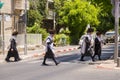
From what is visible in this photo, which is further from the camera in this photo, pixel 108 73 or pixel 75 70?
pixel 75 70

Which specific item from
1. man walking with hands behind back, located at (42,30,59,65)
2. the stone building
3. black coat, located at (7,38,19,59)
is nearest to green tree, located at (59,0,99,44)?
the stone building

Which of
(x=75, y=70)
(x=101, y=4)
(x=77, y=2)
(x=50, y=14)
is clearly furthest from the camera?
(x=50, y=14)

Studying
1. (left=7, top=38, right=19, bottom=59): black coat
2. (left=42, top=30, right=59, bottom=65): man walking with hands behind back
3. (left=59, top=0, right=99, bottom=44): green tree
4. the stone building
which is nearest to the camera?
(left=42, top=30, right=59, bottom=65): man walking with hands behind back

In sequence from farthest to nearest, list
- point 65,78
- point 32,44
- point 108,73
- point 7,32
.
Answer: point 32,44 → point 7,32 → point 108,73 → point 65,78

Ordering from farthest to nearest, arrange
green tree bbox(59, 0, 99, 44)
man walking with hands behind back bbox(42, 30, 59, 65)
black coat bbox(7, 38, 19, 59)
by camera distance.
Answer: green tree bbox(59, 0, 99, 44)
black coat bbox(7, 38, 19, 59)
man walking with hands behind back bbox(42, 30, 59, 65)

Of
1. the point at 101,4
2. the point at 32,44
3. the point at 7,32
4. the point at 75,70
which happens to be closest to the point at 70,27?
the point at 32,44

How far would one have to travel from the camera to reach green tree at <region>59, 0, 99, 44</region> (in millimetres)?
54688

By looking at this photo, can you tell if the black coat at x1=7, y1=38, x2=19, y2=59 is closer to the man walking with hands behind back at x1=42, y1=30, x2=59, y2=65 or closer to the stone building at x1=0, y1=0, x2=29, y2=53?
the man walking with hands behind back at x1=42, y1=30, x2=59, y2=65

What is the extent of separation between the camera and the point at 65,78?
52.6 feet

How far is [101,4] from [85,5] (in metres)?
29.6

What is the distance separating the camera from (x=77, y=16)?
54812 millimetres

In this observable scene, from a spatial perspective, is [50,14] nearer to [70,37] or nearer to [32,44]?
[70,37]

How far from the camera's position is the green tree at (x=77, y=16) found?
5469cm

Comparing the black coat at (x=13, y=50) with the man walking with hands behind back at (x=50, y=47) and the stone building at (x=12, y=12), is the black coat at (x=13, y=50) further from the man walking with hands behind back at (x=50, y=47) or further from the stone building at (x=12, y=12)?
the stone building at (x=12, y=12)
